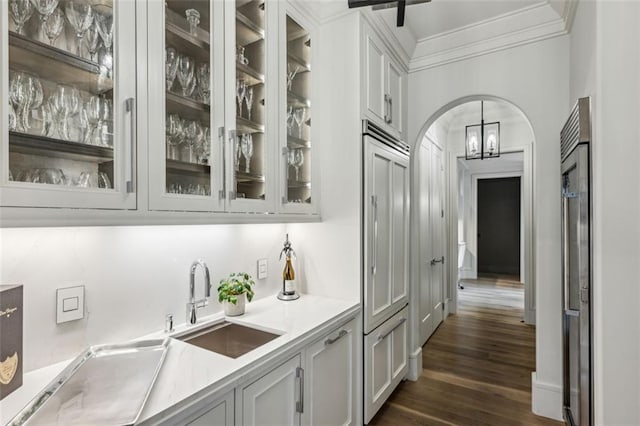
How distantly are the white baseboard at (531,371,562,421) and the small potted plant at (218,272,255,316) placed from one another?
2.17 metres

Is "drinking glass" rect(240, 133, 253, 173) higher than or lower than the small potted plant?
higher

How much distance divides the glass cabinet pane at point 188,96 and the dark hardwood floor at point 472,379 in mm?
1982

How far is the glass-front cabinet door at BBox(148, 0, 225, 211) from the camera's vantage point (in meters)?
1.22

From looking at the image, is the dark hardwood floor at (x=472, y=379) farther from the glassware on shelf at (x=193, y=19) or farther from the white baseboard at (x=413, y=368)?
the glassware on shelf at (x=193, y=19)

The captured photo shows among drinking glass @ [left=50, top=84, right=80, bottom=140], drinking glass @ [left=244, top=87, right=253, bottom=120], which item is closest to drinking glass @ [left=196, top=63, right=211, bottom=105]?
drinking glass @ [left=244, top=87, right=253, bottom=120]

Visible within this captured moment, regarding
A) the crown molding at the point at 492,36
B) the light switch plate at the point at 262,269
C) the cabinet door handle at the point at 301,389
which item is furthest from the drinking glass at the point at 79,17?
the crown molding at the point at 492,36

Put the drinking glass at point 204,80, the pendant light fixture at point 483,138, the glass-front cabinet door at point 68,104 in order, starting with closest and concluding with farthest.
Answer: the glass-front cabinet door at point 68,104 → the drinking glass at point 204,80 → the pendant light fixture at point 483,138

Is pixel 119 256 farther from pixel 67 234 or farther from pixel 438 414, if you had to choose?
pixel 438 414

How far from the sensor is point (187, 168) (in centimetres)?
136

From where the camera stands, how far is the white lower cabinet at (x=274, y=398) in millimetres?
1203

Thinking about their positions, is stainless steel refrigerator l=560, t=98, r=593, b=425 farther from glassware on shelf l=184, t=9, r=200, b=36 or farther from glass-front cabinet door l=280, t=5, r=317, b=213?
glassware on shelf l=184, t=9, r=200, b=36

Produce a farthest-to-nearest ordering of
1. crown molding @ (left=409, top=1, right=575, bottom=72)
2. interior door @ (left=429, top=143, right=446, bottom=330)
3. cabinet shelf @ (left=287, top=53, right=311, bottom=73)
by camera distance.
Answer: interior door @ (left=429, top=143, right=446, bottom=330), crown molding @ (left=409, top=1, right=575, bottom=72), cabinet shelf @ (left=287, top=53, right=311, bottom=73)

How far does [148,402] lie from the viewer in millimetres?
943

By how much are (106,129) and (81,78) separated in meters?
0.17
